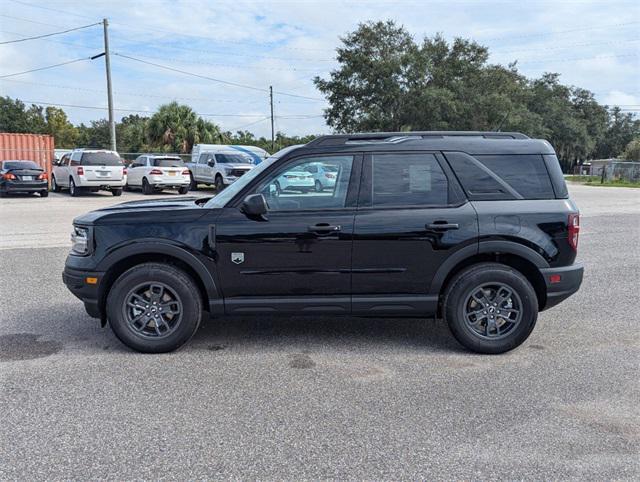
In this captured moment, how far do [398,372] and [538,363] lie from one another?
1213mm

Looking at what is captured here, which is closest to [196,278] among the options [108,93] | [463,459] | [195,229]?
[195,229]

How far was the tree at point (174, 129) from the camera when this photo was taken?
1617 inches

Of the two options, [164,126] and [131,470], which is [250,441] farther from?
[164,126]

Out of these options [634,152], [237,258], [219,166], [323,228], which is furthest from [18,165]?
[634,152]

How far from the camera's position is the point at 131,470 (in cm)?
297

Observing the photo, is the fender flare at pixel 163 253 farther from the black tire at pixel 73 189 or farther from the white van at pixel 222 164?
the black tire at pixel 73 189

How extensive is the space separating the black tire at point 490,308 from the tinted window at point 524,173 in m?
0.70

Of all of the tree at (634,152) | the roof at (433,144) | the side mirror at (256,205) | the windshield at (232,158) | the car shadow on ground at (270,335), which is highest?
the tree at (634,152)

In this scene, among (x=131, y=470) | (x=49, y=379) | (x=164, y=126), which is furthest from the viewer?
(x=164, y=126)

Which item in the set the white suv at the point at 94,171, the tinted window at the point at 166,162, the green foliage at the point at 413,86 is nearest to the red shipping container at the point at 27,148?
the white suv at the point at 94,171

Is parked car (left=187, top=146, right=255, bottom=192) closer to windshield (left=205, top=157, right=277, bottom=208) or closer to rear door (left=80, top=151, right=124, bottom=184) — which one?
rear door (left=80, top=151, right=124, bottom=184)

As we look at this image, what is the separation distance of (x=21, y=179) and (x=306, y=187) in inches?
780

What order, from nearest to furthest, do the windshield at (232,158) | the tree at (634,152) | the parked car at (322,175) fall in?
1. the parked car at (322,175)
2. the windshield at (232,158)
3. the tree at (634,152)

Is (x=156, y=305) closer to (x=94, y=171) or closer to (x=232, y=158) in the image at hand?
(x=94, y=171)
